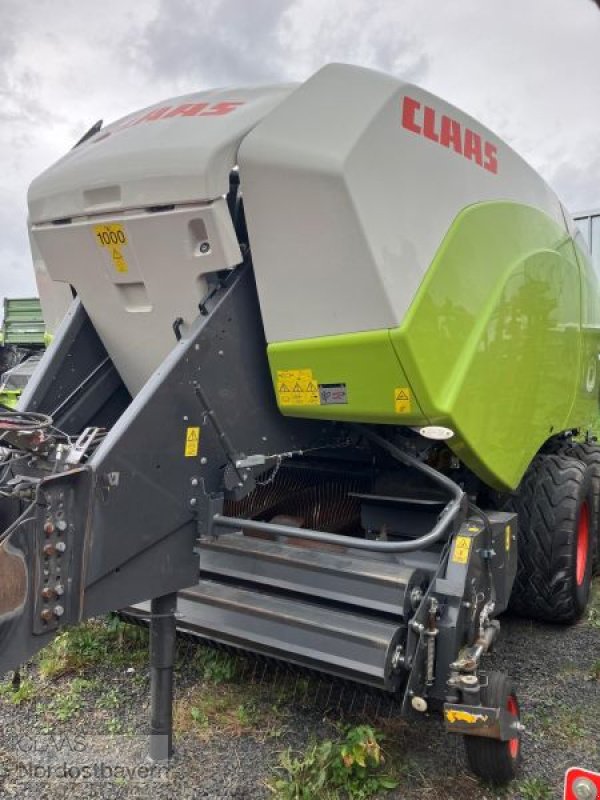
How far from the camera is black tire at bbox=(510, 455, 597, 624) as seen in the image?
143 inches

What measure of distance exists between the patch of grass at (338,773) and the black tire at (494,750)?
0.29 meters

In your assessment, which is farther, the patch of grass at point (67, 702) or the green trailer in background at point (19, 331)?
the green trailer in background at point (19, 331)

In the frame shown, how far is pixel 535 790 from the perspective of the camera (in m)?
2.50

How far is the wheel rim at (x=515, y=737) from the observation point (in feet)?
8.24

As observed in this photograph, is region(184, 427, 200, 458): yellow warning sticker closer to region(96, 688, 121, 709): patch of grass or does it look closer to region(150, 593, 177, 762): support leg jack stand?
region(150, 593, 177, 762): support leg jack stand

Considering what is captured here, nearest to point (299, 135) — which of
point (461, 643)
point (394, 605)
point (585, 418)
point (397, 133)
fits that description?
point (397, 133)

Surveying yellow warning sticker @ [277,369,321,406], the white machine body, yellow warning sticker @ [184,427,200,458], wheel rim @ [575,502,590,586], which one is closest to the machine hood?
the white machine body

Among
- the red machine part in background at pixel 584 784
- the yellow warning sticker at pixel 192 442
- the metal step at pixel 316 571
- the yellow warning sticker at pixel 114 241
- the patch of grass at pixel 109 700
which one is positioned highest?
the yellow warning sticker at pixel 114 241

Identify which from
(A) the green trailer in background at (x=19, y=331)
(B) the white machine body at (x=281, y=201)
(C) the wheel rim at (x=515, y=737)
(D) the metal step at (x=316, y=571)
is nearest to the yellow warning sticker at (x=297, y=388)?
(B) the white machine body at (x=281, y=201)

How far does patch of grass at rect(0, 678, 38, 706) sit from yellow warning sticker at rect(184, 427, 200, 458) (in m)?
1.36

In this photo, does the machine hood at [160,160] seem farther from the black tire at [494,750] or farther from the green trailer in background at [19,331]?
the green trailer in background at [19,331]

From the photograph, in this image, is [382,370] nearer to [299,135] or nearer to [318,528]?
[299,135]

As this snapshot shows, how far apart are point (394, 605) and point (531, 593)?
147cm

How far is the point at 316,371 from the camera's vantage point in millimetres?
2723
